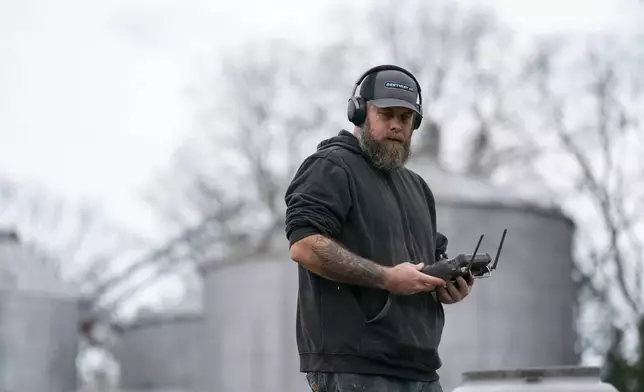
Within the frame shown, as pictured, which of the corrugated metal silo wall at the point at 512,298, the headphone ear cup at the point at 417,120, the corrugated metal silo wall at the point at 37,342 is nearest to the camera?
the headphone ear cup at the point at 417,120

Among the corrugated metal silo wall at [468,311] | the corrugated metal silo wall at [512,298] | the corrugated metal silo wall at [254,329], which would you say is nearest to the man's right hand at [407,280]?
the corrugated metal silo wall at [512,298]

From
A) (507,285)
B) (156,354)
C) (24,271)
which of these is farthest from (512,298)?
(156,354)

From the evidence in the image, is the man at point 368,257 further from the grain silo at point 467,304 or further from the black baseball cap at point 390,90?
the grain silo at point 467,304

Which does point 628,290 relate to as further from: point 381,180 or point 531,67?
point 381,180

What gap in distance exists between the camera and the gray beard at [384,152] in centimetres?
432

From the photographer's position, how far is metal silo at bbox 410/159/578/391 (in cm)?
1738

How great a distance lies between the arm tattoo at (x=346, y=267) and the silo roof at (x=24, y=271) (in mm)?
19578

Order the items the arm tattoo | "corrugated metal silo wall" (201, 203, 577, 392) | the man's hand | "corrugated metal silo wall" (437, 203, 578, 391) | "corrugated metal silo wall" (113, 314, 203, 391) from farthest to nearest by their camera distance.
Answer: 1. "corrugated metal silo wall" (113, 314, 203, 391)
2. "corrugated metal silo wall" (201, 203, 577, 392)
3. "corrugated metal silo wall" (437, 203, 578, 391)
4. the man's hand
5. the arm tattoo

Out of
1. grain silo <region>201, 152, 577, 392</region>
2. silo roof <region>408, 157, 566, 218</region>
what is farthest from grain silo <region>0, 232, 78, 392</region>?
silo roof <region>408, 157, 566, 218</region>

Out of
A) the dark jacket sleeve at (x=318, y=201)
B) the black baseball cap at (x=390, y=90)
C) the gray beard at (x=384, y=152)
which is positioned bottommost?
the dark jacket sleeve at (x=318, y=201)

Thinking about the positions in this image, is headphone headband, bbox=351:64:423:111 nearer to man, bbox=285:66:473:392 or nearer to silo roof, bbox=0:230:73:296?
man, bbox=285:66:473:392

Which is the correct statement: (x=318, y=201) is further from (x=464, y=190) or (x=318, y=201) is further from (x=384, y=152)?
(x=464, y=190)

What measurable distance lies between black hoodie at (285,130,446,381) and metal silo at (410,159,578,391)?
40.1 feet

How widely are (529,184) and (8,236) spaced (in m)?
14.0
